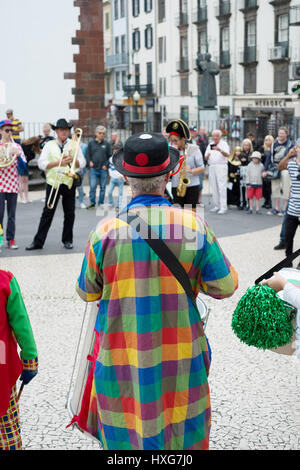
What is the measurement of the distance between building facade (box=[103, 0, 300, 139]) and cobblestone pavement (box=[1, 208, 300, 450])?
60.0 ft

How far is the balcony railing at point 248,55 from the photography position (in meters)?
35.8

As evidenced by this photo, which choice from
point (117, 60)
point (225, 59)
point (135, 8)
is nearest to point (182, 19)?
point (225, 59)

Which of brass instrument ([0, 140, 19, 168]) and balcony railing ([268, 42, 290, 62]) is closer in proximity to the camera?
brass instrument ([0, 140, 19, 168])

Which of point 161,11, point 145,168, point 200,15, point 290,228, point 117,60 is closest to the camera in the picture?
point 145,168

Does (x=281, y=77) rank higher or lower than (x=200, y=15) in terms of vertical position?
lower

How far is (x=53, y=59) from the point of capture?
14930 mm

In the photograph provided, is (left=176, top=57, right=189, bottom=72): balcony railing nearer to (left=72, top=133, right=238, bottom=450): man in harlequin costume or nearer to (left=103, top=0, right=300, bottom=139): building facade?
(left=103, top=0, right=300, bottom=139): building facade

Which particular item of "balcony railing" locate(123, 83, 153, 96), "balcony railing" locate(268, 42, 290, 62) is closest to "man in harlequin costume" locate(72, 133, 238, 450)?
"balcony railing" locate(268, 42, 290, 62)

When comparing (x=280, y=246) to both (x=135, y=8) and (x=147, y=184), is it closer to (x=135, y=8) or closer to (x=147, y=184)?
(x=147, y=184)

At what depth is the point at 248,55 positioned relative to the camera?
36.4m

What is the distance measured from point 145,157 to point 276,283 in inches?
32.2

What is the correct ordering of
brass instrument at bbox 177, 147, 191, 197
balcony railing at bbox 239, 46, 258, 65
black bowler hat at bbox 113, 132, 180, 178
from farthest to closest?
balcony railing at bbox 239, 46, 258, 65 → brass instrument at bbox 177, 147, 191, 197 → black bowler hat at bbox 113, 132, 180, 178

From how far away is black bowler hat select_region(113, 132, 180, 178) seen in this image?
2.44 metres

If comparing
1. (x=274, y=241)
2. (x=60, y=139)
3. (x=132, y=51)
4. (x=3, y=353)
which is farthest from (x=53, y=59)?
(x=132, y=51)
